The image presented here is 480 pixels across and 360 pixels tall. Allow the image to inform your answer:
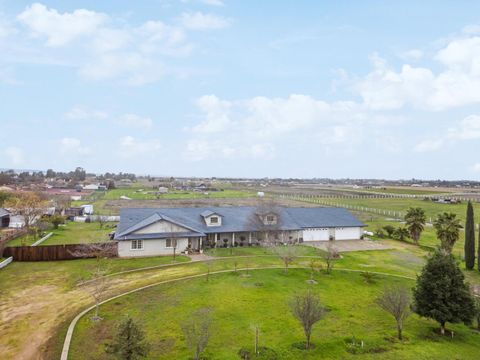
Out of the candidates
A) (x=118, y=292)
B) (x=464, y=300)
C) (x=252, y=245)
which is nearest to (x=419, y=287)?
(x=464, y=300)

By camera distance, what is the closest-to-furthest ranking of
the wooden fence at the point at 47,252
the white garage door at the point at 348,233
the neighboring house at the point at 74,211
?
the wooden fence at the point at 47,252 < the white garage door at the point at 348,233 < the neighboring house at the point at 74,211

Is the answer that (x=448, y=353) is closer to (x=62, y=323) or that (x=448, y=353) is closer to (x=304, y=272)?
(x=304, y=272)

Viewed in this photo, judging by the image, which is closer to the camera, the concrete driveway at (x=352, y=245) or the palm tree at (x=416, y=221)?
the concrete driveway at (x=352, y=245)

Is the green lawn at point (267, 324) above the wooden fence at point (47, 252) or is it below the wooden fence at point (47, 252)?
below

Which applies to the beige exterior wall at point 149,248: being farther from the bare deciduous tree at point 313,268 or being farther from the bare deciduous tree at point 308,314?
the bare deciduous tree at point 308,314

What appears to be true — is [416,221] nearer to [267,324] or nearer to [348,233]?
[348,233]

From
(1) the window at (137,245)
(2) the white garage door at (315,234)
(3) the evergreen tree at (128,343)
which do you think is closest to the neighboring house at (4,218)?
(1) the window at (137,245)
